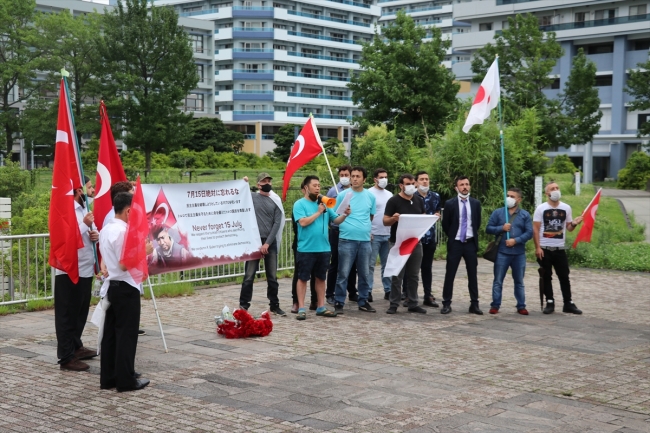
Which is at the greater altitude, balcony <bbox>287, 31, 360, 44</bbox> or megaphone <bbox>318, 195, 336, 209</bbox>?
balcony <bbox>287, 31, 360, 44</bbox>

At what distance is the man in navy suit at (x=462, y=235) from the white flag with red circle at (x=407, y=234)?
33cm

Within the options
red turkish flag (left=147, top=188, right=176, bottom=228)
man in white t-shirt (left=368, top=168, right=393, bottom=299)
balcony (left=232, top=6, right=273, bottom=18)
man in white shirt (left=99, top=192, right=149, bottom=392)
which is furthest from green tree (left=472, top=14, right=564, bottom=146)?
balcony (left=232, top=6, right=273, bottom=18)

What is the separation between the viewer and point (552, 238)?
12422 millimetres

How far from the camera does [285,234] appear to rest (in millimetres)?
16328

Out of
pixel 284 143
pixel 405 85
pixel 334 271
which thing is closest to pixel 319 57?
pixel 284 143

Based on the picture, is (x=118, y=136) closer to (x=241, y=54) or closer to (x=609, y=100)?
(x=609, y=100)

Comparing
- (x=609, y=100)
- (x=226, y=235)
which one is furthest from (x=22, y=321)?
(x=609, y=100)

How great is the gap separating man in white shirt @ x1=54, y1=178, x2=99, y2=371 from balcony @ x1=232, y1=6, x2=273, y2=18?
291 ft

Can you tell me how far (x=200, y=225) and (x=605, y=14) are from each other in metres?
62.0

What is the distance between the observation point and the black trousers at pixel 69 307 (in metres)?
8.78

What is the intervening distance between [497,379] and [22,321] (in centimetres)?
650

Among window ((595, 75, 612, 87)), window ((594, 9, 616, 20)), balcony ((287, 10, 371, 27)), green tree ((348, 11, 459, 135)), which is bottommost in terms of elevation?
green tree ((348, 11, 459, 135))

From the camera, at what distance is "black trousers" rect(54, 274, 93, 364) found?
8.78m

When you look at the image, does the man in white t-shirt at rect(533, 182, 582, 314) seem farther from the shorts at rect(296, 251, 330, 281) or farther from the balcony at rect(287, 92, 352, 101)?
the balcony at rect(287, 92, 352, 101)
